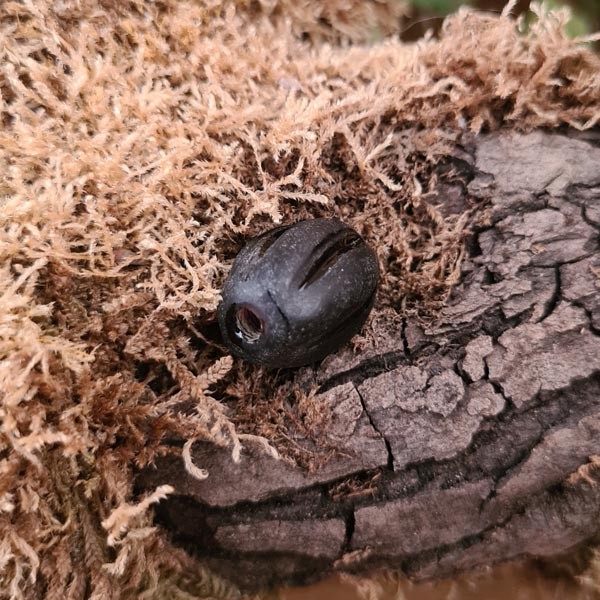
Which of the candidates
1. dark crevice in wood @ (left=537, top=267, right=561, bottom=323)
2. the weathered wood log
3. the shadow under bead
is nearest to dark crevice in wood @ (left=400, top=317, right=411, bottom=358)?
the weathered wood log

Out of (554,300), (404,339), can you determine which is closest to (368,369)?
(404,339)

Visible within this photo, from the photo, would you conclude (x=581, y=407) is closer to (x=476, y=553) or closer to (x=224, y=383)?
(x=476, y=553)

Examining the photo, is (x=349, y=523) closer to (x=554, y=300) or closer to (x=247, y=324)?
(x=247, y=324)

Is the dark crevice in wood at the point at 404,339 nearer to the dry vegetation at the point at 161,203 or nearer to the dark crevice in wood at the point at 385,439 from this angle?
the dry vegetation at the point at 161,203

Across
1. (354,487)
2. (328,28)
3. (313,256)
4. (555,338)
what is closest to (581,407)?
(555,338)

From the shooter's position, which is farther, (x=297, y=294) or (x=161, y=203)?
(x=161, y=203)

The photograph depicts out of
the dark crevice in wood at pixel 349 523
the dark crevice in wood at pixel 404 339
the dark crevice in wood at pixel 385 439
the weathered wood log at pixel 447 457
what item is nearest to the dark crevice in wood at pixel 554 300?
the weathered wood log at pixel 447 457

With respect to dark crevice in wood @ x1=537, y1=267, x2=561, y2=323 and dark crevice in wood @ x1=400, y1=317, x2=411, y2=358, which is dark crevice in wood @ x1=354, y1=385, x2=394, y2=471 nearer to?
dark crevice in wood @ x1=400, y1=317, x2=411, y2=358
